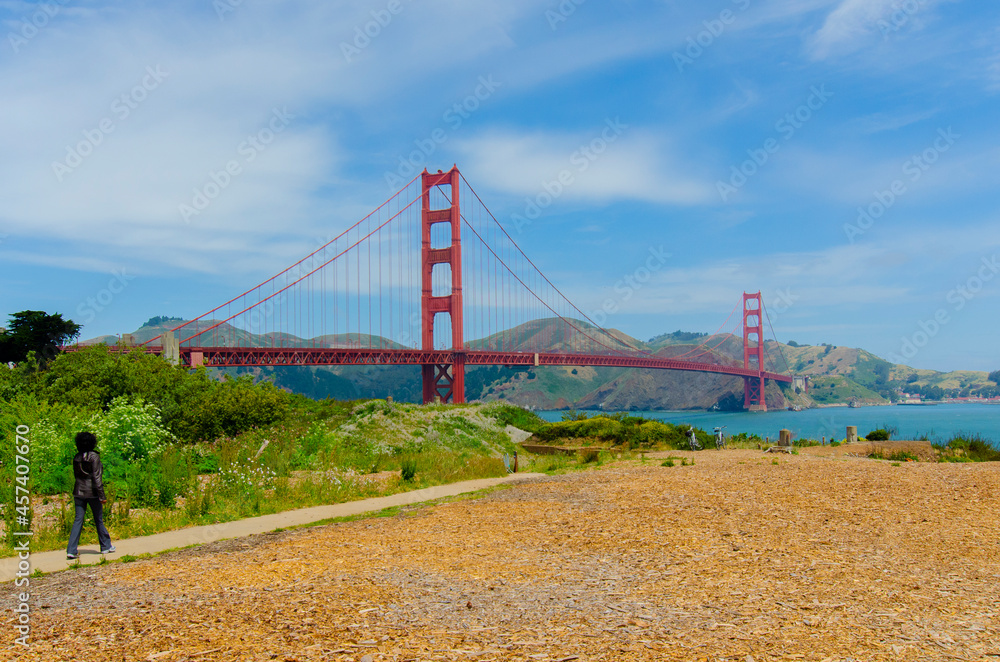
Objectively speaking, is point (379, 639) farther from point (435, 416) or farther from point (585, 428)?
point (435, 416)

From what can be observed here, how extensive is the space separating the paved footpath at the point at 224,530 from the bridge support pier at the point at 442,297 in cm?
4796

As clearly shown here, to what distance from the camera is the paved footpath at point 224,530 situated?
9125 millimetres

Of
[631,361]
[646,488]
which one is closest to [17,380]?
[646,488]

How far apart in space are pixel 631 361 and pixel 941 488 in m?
62.9

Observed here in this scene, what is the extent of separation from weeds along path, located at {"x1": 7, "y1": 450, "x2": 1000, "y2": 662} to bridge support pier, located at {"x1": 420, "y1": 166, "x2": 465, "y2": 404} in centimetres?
5192

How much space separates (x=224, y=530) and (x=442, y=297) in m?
57.8

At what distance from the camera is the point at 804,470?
54.0 ft

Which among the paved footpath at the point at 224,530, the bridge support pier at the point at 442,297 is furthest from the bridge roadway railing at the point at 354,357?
the paved footpath at the point at 224,530

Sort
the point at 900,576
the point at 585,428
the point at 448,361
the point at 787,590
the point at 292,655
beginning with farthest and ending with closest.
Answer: the point at 448,361
the point at 585,428
the point at 900,576
the point at 787,590
the point at 292,655

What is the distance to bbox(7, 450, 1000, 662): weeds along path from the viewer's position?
557 cm

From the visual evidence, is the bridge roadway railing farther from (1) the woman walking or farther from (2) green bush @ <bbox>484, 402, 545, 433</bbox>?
(1) the woman walking

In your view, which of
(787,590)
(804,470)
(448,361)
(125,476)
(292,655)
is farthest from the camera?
(448,361)

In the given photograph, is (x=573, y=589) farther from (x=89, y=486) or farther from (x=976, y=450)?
(x=976, y=450)

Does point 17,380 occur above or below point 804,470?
above
